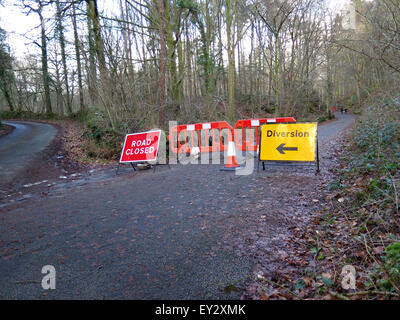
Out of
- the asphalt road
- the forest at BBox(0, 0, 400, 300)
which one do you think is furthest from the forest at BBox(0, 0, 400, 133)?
the asphalt road

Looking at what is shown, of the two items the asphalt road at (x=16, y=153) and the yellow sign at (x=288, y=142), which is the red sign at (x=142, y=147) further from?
the asphalt road at (x=16, y=153)

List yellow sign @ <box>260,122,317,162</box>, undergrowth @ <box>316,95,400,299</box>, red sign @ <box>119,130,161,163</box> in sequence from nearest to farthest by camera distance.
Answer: undergrowth @ <box>316,95,400,299</box> → yellow sign @ <box>260,122,317,162</box> → red sign @ <box>119,130,161,163</box>

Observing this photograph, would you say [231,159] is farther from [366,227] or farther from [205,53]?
[205,53]

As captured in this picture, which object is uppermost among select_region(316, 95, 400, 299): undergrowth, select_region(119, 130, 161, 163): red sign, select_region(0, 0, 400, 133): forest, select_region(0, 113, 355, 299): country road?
select_region(0, 0, 400, 133): forest

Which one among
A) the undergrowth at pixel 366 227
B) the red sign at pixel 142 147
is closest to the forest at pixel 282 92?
the undergrowth at pixel 366 227

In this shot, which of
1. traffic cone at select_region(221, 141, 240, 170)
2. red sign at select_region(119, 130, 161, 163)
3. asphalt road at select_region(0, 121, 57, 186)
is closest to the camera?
traffic cone at select_region(221, 141, 240, 170)

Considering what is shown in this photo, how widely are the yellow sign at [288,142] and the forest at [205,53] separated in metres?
2.12

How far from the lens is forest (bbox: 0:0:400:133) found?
292 inches

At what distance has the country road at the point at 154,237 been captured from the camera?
9.54 ft

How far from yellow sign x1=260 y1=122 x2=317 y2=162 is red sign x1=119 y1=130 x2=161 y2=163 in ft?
11.2

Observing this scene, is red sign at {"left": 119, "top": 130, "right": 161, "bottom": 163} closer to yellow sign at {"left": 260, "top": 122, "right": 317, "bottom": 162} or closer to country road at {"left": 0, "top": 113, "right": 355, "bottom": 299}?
country road at {"left": 0, "top": 113, "right": 355, "bottom": 299}

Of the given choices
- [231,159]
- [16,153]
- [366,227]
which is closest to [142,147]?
[231,159]

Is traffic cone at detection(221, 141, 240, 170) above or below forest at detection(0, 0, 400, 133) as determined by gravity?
below
